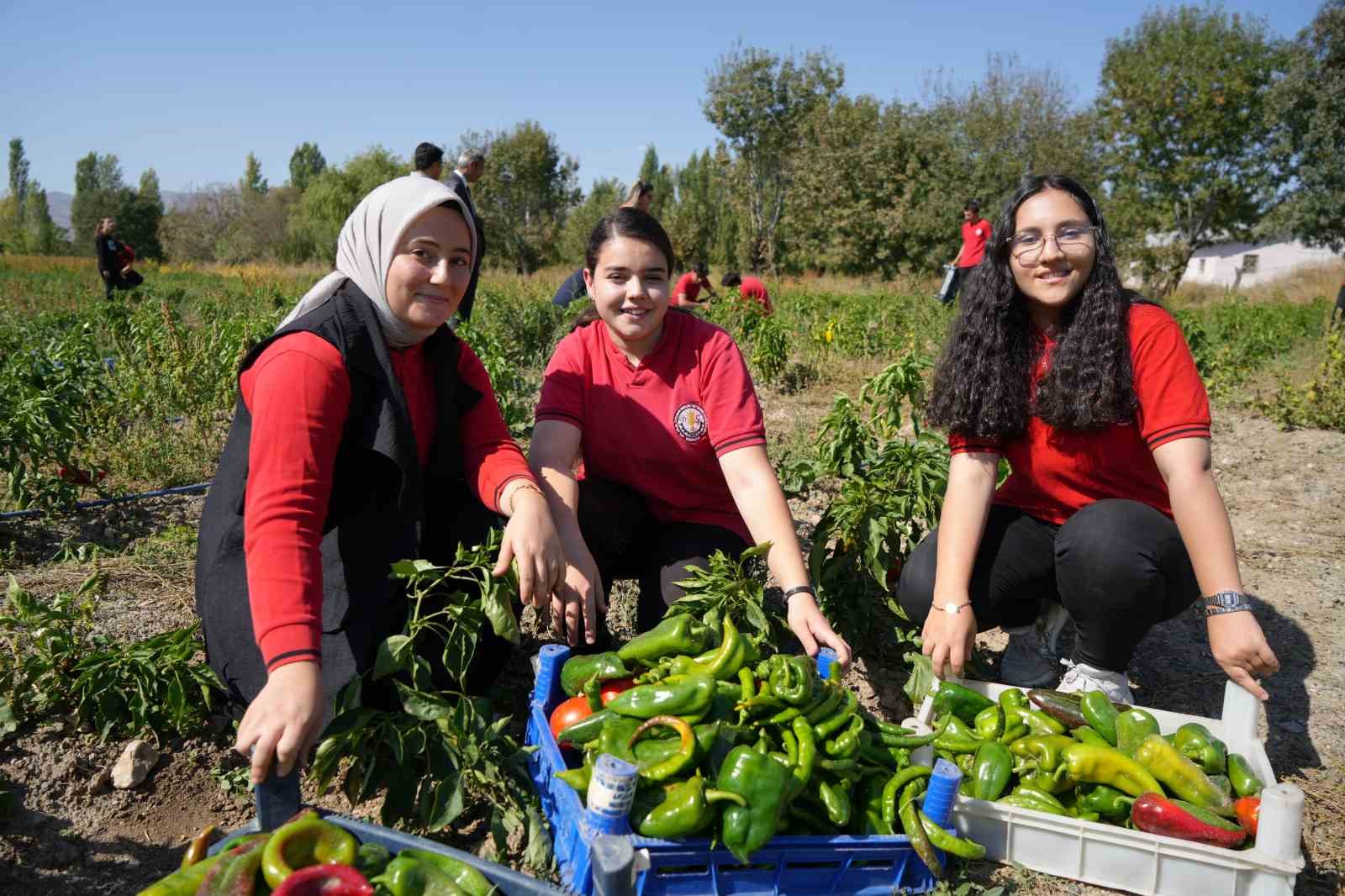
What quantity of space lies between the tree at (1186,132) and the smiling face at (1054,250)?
2661 centimetres

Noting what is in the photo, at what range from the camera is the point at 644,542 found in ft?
8.46

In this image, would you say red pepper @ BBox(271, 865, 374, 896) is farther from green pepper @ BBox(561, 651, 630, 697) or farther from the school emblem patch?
the school emblem patch

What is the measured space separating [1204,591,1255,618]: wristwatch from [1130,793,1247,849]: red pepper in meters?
0.45

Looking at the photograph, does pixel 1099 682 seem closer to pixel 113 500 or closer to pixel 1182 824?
pixel 1182 824

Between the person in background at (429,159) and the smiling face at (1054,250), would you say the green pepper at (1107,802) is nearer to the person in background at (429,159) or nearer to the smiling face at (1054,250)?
the smiling face at (1054,250)

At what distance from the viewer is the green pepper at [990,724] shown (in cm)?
209

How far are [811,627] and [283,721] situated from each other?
113 cm

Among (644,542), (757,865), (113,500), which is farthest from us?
(113,500)

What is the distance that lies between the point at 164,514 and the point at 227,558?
226 centimetres

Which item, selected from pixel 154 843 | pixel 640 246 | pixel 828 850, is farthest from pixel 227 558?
pixel 828 850

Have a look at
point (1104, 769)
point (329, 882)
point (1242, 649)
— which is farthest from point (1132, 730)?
point (329, 882)

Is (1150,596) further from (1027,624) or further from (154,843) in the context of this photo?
(154,843)

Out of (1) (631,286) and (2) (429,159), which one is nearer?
(1) (631,286)

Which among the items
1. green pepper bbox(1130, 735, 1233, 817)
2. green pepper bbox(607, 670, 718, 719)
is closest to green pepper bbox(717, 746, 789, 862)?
green pepper bbox(607, 670, 718, 719)
